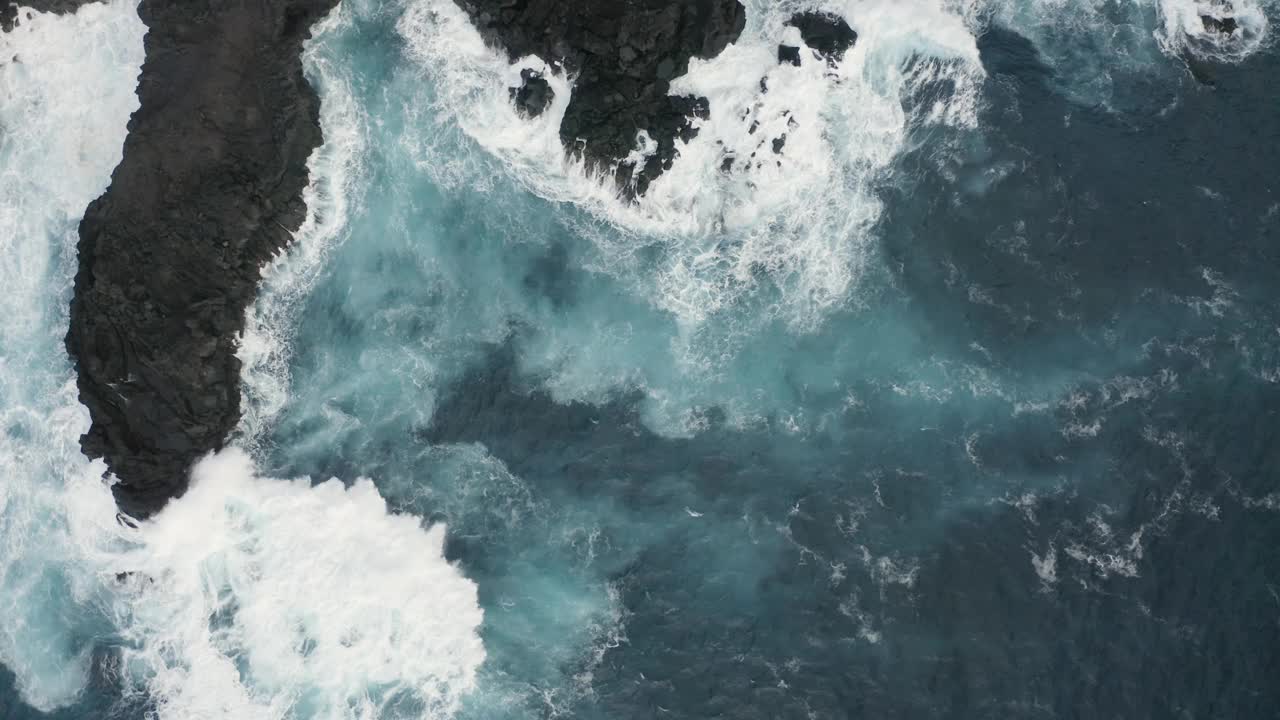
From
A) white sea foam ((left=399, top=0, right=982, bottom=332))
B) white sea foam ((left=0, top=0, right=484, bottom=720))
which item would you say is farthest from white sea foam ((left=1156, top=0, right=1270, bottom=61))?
white sea foam ((left=0, top=0, right=484, bottom=720))

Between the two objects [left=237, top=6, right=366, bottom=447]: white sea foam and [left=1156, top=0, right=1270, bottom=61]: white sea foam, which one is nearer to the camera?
[left=237, top=6, right=366, bottom=447]: white sea foam

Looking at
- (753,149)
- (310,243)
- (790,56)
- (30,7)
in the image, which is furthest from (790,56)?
(30,7)

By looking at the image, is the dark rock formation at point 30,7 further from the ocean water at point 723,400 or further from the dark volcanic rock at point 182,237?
the dark volcanic rock at point 182,237

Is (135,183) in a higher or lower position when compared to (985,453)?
lower

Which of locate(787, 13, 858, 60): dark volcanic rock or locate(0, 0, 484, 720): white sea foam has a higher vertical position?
locate(787, 13, 858, 60): dark volcanic rock

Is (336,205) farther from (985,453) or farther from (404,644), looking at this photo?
(985,453)

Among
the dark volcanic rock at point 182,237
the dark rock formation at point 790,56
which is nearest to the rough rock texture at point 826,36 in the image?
the dark rock formation at point 790,56

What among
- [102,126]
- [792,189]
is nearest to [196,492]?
[102,126]

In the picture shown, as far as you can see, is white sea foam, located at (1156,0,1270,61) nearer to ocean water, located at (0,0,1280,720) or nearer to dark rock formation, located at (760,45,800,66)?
ocean water, located at (0,0,1280,720)
